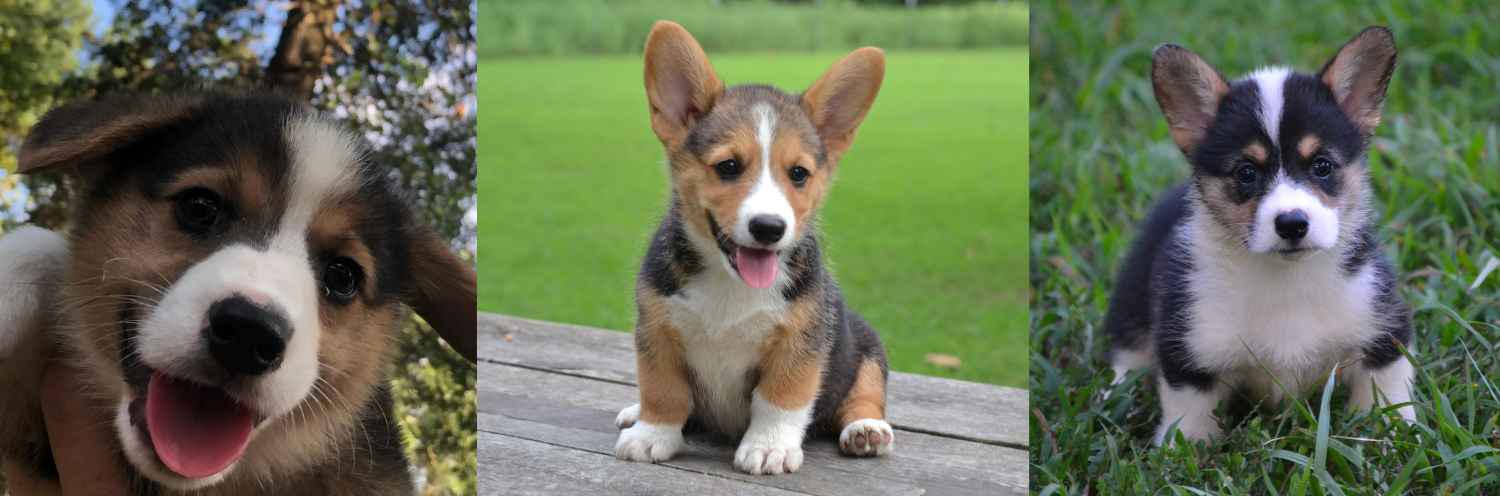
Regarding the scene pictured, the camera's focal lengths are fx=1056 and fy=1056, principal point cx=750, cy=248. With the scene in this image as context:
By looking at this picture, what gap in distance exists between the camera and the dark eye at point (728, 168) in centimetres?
199

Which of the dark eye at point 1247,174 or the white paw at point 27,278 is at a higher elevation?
the white paw at point 27,278

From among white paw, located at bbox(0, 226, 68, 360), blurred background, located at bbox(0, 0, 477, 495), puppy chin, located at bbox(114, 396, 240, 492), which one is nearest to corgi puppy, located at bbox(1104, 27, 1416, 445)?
blurred background, located at bbox(0, 0, 477, 495)

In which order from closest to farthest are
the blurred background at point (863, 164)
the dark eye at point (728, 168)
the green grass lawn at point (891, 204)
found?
the dark eye at point (728, 168)
the blurred background at point (863, 164)
the green grass lawn at point (891, 204)

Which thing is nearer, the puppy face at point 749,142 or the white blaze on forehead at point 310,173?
the white blaze on forehead at point 310,173

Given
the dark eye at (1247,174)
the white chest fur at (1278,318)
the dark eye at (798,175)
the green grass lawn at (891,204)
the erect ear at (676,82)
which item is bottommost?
the green grass lawn at (891,204)

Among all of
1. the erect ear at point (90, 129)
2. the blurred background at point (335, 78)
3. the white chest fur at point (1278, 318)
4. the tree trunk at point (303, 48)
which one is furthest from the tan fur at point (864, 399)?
the erect ear at point (90, 129)

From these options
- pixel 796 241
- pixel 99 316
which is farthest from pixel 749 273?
pixel 99 316

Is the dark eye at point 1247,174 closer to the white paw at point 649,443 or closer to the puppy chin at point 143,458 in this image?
the white paw at point 649,443

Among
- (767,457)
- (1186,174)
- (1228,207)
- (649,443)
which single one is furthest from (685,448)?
(1186,174)

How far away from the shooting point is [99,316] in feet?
4.67

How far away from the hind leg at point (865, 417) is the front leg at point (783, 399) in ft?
0.39

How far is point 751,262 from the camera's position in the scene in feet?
6.40

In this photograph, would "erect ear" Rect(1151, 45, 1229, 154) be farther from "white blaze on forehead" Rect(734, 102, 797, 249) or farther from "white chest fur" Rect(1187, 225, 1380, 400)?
"white blaze on forehead" Rect(734, 102, 797, 249)

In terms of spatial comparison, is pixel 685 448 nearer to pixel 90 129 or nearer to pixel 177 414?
pixel 177 414
